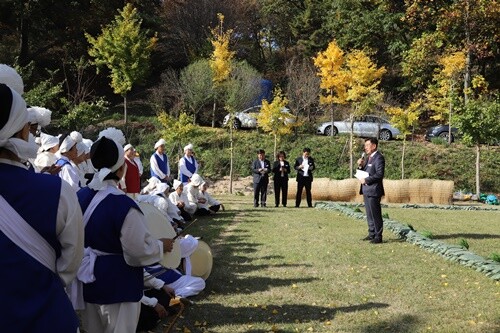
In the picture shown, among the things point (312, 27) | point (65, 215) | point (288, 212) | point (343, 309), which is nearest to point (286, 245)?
point (343, 309)

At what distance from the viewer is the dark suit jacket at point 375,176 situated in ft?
32.2

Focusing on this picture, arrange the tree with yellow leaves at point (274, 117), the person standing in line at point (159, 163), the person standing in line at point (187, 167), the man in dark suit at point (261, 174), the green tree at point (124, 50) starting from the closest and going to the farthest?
the person standing in line at point (159, 163)
the person standing in line at point (187, 167)
the man in dark suit at point (261, 174)
the tree with yellow leaves at point (274, 117)
the green tree at point (124, 50)

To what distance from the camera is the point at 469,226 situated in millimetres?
12773

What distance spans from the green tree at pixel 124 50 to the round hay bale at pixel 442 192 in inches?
744

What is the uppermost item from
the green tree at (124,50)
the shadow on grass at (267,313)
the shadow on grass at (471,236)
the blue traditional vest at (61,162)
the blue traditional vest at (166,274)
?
the green tree at (124,50)

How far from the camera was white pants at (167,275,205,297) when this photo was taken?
6184 mm

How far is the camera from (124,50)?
3170cm

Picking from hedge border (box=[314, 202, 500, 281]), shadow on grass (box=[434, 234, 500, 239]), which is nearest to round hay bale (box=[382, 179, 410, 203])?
hedge border (box=[314, 202, 500, 281])

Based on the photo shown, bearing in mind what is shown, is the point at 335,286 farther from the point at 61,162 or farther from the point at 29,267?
the point at 29,267

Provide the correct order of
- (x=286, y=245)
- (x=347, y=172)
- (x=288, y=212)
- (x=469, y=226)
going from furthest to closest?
(x=347, y=172)
(x=288, y=212)
(x=469, y=226)
(x=286, y=245)

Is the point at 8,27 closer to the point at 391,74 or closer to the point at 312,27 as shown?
the point at 312,27

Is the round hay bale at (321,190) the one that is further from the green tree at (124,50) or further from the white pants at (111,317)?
the white pants at (111,317)

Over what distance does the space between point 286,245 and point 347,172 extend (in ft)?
65.6

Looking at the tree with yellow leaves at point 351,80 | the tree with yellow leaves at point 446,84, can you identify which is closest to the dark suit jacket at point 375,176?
the tree with yellow leaves at point 351,80
